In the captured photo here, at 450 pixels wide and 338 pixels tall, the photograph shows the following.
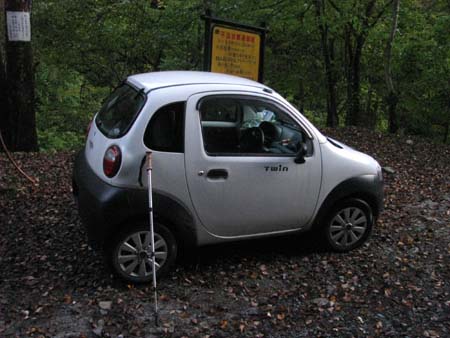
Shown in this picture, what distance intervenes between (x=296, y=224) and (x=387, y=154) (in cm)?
481

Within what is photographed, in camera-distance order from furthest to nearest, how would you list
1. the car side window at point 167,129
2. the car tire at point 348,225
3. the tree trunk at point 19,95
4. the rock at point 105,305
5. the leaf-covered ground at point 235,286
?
the tree trunk at point 19,95, the car tire at point 348,225, the car side window at point 167,129, the rock at point 105,305, the leaf-covered ground at point 235,286

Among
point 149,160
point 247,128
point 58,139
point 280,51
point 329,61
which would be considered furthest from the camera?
point 280,51

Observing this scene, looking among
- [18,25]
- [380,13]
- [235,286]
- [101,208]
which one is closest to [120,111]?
[101,208]

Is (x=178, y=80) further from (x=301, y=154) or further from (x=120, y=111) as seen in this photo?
(x=301, y=154)

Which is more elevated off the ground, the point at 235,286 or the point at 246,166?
the point at 246,166

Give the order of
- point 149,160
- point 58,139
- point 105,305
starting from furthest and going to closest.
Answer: point 58,139 → point 105,305 → point 149,160

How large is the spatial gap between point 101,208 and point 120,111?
92cm

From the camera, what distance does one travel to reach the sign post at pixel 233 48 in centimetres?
630

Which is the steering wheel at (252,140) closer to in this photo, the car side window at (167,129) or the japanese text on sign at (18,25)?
the car side window at (167,129)

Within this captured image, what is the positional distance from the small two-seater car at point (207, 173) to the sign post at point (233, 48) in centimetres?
191

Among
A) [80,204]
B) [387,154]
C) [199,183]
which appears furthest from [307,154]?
[387,154]

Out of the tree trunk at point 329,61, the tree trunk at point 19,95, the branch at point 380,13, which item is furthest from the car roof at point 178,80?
the branch at point 380,13

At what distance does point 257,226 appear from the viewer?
173 inches

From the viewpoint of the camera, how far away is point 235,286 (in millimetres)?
4160
